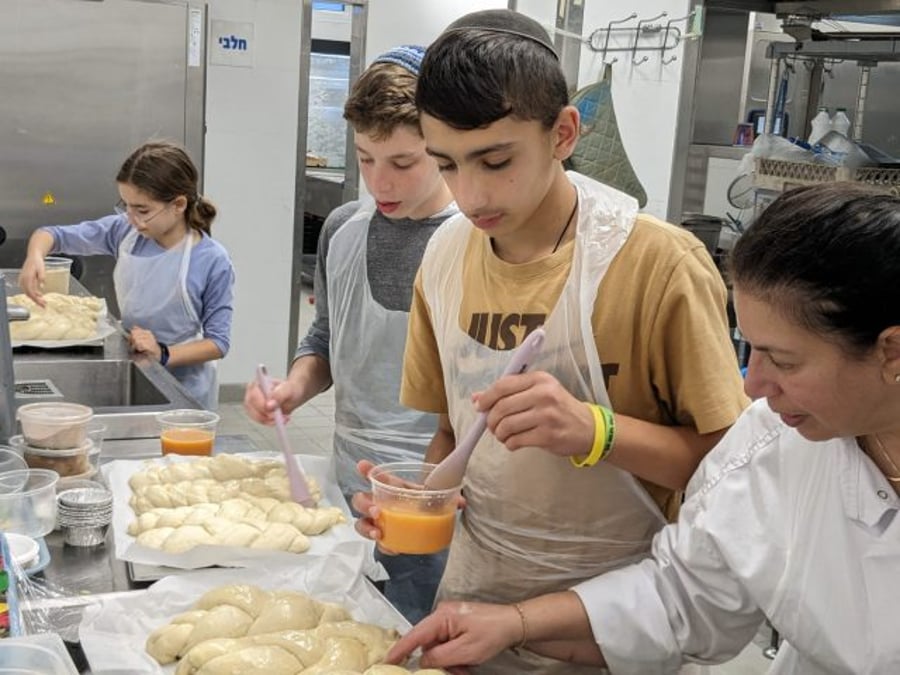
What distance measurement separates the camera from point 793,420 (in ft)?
3.85

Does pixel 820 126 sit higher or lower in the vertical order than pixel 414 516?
higher

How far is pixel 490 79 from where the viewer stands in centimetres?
136

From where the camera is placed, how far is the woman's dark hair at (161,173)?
10.2ft

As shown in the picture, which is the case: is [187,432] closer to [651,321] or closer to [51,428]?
[51,428]

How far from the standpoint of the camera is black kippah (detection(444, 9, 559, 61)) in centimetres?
142

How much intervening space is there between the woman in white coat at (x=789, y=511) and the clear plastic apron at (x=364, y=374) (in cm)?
72

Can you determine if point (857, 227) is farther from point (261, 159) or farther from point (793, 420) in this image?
Answer: point (261, 159)

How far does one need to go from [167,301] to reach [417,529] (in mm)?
2012

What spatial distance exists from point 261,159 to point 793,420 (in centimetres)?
490

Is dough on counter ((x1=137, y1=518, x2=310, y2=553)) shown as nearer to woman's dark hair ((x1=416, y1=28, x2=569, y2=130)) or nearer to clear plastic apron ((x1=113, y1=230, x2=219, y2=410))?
woman's dark hair ((x1=416, y1=28, x2=569, y2=130))

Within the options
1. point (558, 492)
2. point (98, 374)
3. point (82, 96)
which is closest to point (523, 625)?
point (558, 492)

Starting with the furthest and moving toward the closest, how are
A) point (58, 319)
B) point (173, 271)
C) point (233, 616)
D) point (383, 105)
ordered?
1. point (173, 271)
2. point (58, 319)
3. point (383, 105)
4. point (233, 616)

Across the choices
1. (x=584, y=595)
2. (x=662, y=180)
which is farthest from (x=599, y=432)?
(x=662, y=180)

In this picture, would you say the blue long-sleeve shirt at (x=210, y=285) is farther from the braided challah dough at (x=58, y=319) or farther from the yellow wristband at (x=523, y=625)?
the yellow wristband at (x=523, y=625)
